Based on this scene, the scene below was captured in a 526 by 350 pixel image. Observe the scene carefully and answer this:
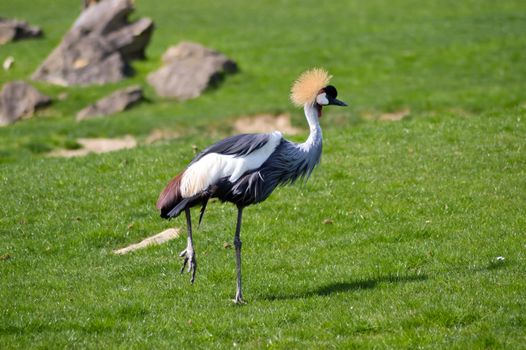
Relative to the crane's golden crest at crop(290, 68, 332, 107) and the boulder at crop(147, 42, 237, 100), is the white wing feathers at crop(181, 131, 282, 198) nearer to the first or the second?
the crane's golden crest at crop(290, 68, 332, 107)

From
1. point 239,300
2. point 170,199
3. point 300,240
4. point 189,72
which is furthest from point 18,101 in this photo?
point 239,300

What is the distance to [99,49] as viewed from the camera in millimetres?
37656

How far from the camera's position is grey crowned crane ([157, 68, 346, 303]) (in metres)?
13.0

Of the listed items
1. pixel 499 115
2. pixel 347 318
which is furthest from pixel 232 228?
pixel 499 115

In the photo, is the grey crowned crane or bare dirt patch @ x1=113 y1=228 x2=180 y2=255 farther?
bare dirt patch @ x1=113 y1=228 x2=180 y2=255

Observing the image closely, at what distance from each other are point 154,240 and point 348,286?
451 centimetres

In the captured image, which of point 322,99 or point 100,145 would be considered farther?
point 100,145

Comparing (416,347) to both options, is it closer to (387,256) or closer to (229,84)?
(387,256)

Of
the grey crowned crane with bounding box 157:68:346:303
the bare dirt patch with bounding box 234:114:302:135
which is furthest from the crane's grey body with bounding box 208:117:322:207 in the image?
the bare dirt patch with bounding box 234:114:302:135

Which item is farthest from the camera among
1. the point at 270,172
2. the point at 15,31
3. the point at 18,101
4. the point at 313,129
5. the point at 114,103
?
the point at 15,31

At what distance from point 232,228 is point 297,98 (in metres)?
3.84

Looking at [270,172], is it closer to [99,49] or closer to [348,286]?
[348,286]

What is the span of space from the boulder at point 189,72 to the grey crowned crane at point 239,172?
2181 centimetres

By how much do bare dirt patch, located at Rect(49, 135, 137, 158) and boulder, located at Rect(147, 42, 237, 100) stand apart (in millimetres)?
6659
